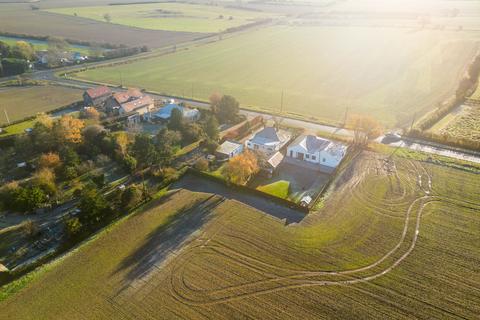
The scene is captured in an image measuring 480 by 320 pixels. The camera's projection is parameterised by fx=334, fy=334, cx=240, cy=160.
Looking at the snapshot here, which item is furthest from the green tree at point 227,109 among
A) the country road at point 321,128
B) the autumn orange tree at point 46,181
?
the autumn orange tree at point 46,181

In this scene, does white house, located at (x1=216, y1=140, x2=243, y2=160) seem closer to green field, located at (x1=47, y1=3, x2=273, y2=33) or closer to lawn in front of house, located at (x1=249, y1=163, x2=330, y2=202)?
lawn in front of house, located at (x1=249, y1=163, x2=330, y2=202)

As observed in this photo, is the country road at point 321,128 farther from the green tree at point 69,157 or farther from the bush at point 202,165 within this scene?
the green tree at point 69,157

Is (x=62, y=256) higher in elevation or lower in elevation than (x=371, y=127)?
lower

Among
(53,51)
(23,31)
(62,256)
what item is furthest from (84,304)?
(23,31)

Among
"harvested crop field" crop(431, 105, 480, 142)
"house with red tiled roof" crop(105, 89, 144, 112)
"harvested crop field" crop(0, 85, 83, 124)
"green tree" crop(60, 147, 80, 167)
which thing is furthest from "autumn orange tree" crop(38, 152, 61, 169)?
"harvested crop field" crop(431, 105, 480, 142)

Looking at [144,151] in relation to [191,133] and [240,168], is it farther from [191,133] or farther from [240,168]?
[240,168]

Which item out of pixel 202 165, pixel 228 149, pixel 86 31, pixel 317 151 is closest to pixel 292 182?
pixel 317 151

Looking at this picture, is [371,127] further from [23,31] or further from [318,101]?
[23,31]
